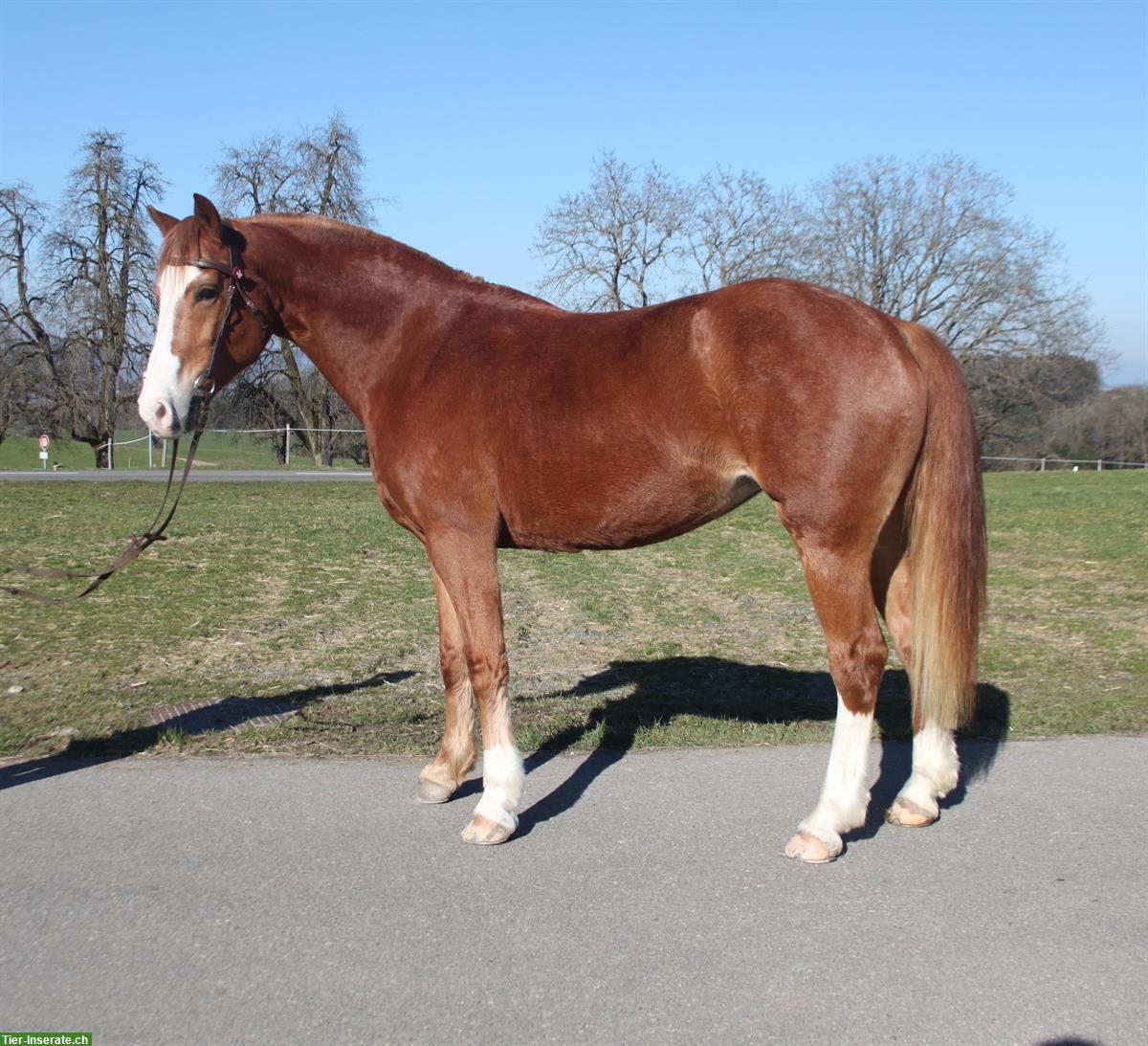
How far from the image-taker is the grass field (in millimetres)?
5023

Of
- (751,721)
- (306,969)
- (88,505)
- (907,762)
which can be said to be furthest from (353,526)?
(306,969)

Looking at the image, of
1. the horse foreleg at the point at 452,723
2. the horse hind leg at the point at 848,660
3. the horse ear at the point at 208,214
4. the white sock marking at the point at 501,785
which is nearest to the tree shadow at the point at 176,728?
the horse foreleg at the point at 452,723

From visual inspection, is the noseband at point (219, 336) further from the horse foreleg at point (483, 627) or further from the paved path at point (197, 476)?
the paved path at point (197, 476)

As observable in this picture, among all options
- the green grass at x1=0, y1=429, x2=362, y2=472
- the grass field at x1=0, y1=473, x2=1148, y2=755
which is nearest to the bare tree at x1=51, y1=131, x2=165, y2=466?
the green grass at x1=0, y1=429, x2=362, y2=472

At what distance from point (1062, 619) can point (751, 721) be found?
4.07m

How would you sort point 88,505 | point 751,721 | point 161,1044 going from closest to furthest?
point 161,1044
point 751,721
point 88,505

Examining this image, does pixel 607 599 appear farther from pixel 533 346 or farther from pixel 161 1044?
pixel 161 1044

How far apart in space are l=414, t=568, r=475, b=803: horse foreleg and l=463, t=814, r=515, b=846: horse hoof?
0.42m

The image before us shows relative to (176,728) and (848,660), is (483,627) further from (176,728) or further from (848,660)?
(176,728)

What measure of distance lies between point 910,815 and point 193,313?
11.4 feet

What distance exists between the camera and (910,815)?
12.5 ft

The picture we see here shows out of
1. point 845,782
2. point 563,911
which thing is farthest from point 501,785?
point 845,782

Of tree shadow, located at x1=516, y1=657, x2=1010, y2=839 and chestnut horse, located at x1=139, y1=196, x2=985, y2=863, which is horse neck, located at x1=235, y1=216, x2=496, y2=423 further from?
tree shadow, located at x1=516, y1=657, x2=1010, y2=839

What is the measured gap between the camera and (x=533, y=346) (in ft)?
13.0
